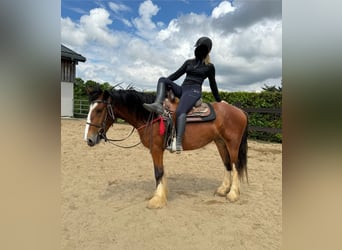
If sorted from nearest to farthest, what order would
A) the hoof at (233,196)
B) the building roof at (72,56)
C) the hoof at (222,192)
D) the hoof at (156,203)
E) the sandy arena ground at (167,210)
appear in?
the sandy arena ground at (167,210), the hoof at (156,203), the hoof at (233,196), the hoof at (222,192), the building roof at (72,56)

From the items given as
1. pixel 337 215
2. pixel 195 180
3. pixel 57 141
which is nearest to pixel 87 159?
pixel 195 180

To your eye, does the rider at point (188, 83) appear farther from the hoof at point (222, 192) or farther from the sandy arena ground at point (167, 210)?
the hoof at point (222, 192)

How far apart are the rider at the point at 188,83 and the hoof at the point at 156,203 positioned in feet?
2.31

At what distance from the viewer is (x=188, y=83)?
340 cm

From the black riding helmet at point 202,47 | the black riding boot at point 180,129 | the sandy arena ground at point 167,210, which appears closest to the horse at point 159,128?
the black riding boot at point 180,129

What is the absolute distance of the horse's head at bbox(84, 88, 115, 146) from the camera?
2990mm

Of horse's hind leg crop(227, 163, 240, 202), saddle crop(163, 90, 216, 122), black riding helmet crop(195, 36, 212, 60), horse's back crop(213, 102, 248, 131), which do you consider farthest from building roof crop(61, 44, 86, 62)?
horse's hind leg crop(227, 163, 240, 202)

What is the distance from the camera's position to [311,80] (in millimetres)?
657

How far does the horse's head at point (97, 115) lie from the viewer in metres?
2.99

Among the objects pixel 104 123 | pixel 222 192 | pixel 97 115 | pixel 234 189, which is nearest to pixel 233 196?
pixel 234 189

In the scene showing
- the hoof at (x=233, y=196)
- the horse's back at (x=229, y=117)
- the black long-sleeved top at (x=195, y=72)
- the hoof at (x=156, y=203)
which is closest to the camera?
the hoof at (x=156, y=203)

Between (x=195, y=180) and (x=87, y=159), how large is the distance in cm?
283

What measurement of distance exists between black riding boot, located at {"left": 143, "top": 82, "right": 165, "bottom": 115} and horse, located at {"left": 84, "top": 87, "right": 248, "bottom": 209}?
0.18 meters

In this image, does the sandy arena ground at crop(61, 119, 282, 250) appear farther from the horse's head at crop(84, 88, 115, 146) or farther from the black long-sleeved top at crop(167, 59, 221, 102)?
the black long-sleeved top at crop(167, 59, 221, 102)
